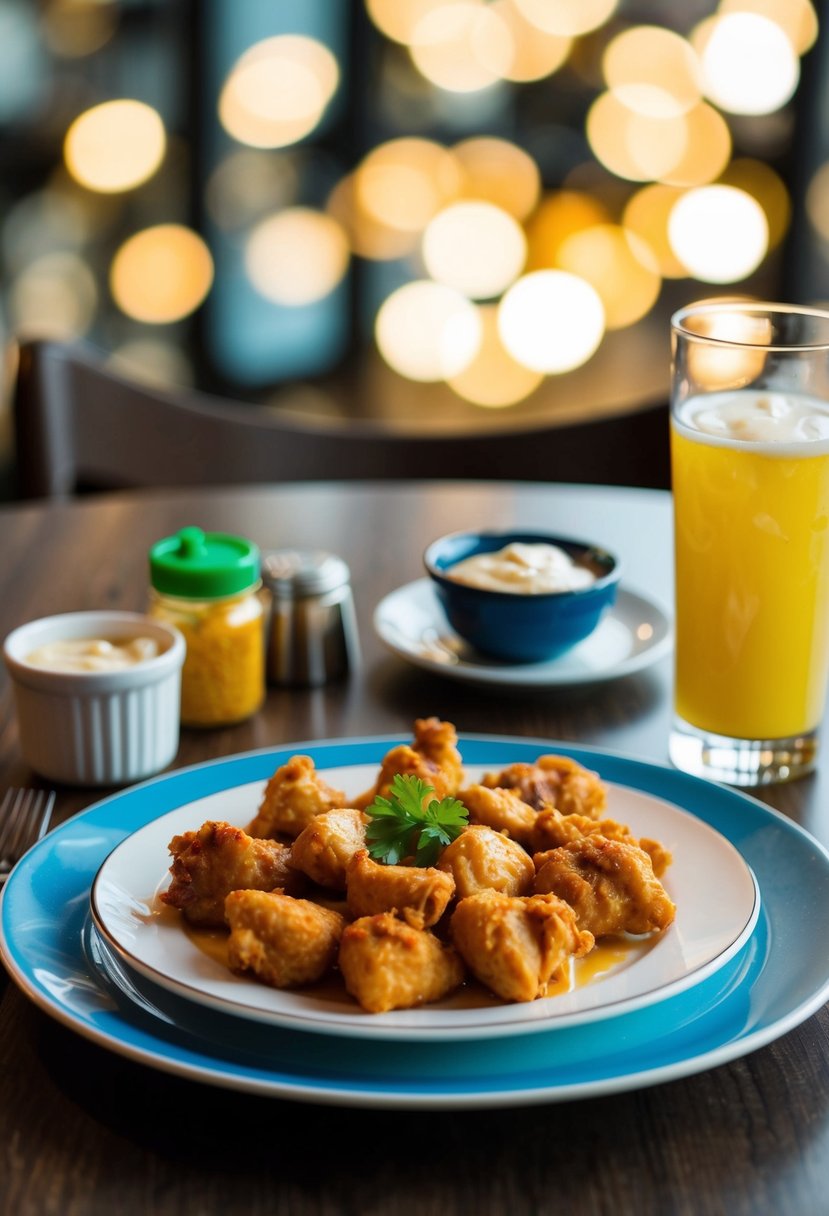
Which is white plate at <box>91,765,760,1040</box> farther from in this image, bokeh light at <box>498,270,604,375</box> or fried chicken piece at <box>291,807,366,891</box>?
bokeh light at <box>498,270,604,375</box>

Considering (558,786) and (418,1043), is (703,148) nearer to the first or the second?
(558,786)

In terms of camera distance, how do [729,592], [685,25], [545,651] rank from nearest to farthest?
[729,592] → [545,651] → [685,25]

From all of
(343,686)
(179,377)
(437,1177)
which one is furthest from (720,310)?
(179,377)

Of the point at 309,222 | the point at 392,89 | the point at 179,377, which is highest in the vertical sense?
the point at 392,89

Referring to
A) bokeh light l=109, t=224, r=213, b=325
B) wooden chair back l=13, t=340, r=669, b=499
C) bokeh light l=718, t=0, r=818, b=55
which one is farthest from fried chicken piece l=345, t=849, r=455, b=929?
bokeh light l=718, t=0, r=818, b=55

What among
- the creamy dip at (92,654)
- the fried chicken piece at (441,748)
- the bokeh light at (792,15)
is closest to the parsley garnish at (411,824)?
the fried chicken piece at (441,748)

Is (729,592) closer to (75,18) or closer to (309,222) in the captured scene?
(75,18)
